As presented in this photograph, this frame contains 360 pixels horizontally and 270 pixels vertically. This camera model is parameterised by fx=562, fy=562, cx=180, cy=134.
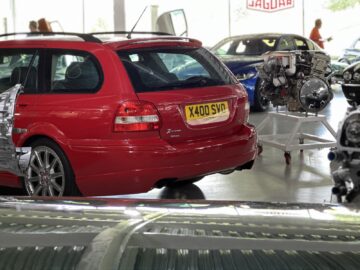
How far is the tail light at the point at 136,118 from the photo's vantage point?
414 centimetres

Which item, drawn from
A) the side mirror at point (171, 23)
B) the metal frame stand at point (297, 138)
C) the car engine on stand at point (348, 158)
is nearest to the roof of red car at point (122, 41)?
the car engine on stand at point (348, 158)

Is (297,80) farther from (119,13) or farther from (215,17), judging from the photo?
(215,17)

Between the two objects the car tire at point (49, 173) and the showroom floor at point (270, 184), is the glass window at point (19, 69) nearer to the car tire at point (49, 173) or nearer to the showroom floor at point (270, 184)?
the car tire at point (49, 173)

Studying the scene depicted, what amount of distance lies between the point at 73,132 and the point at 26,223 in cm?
294

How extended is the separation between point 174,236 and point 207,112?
3.12 m

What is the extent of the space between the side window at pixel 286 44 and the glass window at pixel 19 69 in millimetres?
7512

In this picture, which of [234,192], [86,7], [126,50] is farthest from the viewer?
[86,7]

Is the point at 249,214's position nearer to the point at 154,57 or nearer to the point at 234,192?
the point at 154,57

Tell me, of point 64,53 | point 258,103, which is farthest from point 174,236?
point 258,103

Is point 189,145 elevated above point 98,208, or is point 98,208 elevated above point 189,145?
point 98,208

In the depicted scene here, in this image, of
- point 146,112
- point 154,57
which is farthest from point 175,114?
point 154,57

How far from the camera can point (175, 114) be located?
4191mm

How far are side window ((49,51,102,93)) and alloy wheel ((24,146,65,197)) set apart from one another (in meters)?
0.51

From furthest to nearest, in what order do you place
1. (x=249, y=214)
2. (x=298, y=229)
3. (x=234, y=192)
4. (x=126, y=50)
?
(x=234, y=192)
(x=126, y=50)
(x=249, y=214)
(x=298, y=229)
